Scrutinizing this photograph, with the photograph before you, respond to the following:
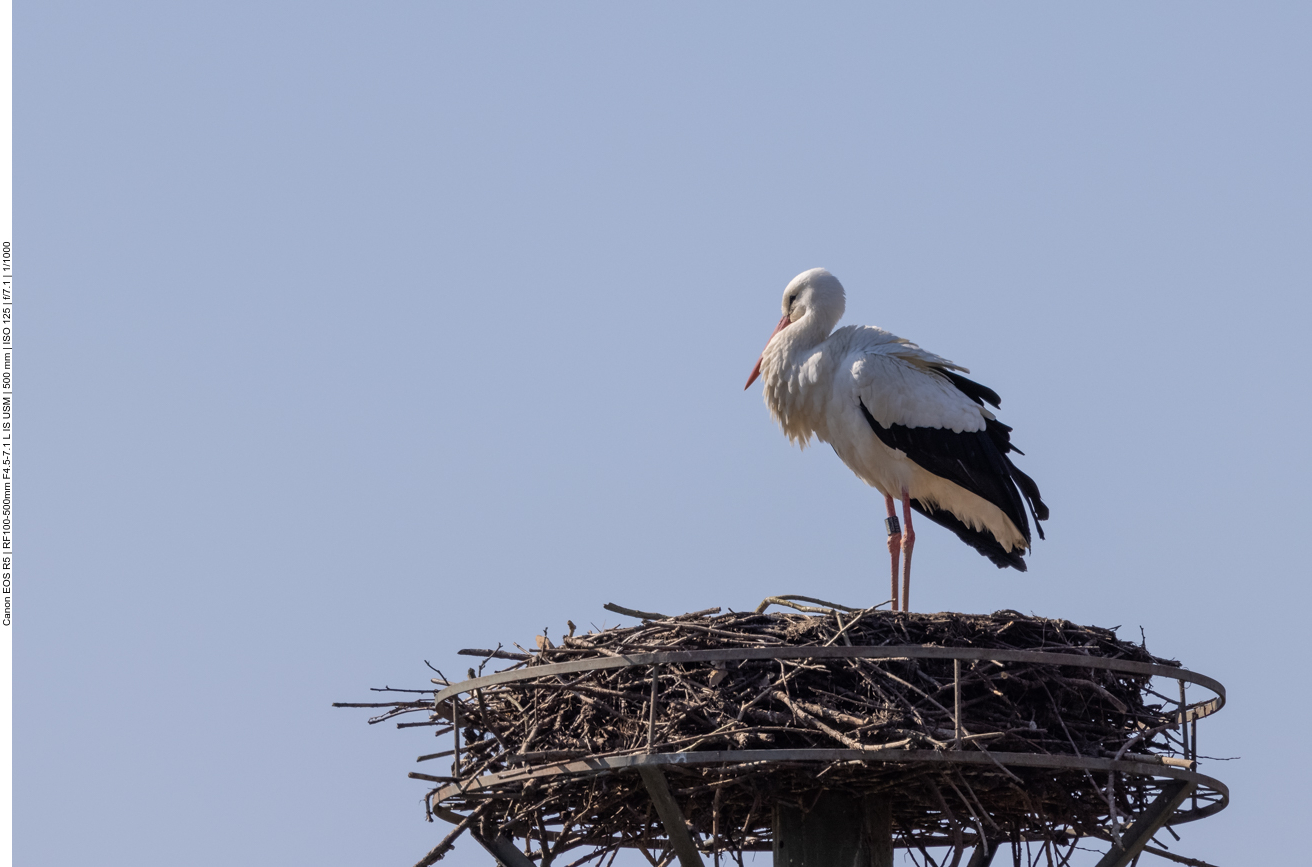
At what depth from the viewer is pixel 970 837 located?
9867 mm

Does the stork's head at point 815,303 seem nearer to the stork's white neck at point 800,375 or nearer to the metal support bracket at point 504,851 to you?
the stork's white neck at point 800,375

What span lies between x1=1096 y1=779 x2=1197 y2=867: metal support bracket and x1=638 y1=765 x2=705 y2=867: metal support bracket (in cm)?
188

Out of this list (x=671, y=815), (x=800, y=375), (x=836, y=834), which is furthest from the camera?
(x=800, y=375)

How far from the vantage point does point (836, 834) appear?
909 centimetres

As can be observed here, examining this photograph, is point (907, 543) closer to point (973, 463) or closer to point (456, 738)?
point (973, 463)

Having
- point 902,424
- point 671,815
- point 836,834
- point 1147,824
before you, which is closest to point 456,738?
point 671,815

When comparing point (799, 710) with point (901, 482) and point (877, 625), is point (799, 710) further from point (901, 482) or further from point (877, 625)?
point (901, 482)

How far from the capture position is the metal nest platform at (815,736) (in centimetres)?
814

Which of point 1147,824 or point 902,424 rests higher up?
point 902,424

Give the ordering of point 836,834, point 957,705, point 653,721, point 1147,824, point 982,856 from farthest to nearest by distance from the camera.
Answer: point 982,856 < point 836,834 < point 1147,824 < point 653,721 < point 957,705

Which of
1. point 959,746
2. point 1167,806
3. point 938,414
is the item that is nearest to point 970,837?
point 1167,806

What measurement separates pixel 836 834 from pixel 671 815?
3.60ft

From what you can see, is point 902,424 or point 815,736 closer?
point 815,736

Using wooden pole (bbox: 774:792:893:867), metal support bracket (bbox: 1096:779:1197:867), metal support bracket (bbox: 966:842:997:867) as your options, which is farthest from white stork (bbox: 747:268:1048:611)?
metal support bracket (bbox: 1096:779:1197:867)
